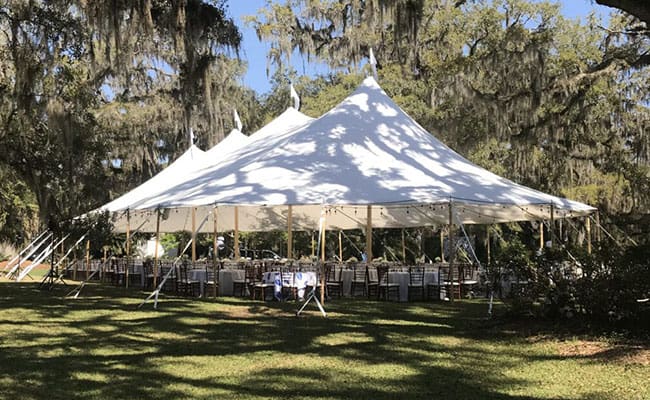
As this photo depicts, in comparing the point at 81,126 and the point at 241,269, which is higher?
the point at 81,126

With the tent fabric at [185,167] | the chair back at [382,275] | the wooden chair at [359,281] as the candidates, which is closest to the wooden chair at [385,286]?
the chair back at [382,275]

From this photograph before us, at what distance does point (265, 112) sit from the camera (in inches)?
1342

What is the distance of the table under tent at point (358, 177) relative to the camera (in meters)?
11.4

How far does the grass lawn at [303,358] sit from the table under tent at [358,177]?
205 centimetres

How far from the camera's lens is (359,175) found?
1222 centimetres

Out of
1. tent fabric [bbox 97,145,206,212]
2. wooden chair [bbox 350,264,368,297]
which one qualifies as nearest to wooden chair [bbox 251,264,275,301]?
wooden chair [bbox 350,264,368,297]

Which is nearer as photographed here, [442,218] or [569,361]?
[569,361]

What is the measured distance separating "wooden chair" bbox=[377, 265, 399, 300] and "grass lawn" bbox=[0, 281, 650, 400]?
249 centimetres

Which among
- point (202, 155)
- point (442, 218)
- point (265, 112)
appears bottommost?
point (442, 218)

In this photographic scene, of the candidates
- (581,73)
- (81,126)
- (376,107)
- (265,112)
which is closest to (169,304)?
(376,107)

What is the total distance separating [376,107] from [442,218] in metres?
3.76

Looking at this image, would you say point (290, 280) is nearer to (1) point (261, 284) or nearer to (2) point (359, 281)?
(1) point (261, 284)

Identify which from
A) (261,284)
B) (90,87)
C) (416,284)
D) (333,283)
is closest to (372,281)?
(333,283)

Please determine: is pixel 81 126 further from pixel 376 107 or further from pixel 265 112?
pixel 265 112
